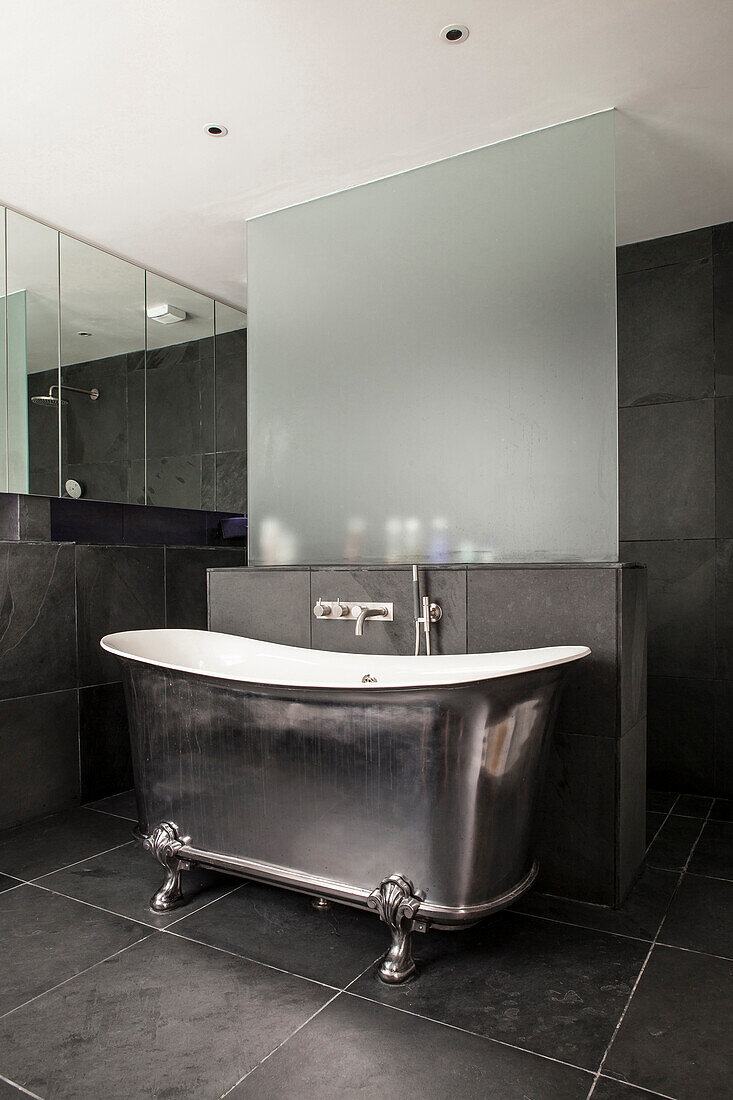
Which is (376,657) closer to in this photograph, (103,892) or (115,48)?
(103,892)

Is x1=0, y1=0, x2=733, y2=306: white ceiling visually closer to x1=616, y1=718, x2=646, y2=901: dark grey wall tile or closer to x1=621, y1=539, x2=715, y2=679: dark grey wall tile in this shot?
x1=621, y1=539, x2=715, y2=679: dark grey wall tile

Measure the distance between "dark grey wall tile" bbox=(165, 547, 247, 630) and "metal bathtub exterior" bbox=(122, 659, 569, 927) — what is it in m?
1.48

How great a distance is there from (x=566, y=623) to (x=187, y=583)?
2084 mm

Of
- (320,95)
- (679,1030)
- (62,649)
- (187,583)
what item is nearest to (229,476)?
(187,583)

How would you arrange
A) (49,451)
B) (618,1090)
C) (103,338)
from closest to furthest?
1. (618,1090)
2. (49,451)
3. (103,338)

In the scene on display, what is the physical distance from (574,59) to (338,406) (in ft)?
4.47

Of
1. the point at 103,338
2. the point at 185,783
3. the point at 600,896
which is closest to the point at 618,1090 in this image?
the point at 600,896

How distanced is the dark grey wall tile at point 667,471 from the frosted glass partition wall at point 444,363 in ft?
3.45

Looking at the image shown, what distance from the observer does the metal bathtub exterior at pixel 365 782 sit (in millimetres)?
1740

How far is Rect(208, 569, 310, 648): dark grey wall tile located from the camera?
2.73 meters

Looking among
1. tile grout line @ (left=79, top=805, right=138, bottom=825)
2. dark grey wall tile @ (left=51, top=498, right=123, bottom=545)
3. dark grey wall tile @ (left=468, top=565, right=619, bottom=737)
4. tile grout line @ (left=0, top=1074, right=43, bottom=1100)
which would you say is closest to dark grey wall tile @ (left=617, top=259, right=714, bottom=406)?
dark grey wall tile @ (left=468, top=565, right=619, bottom=737)

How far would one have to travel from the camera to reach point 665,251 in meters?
3.29

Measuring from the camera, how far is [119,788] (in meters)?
3.29

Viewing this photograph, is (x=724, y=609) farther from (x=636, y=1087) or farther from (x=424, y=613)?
(x=636, y=1087)
